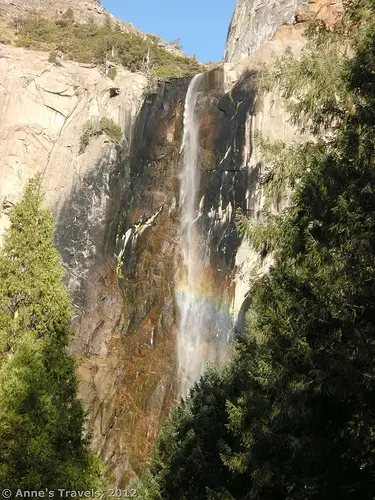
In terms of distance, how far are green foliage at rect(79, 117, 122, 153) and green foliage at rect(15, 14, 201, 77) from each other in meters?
11.7

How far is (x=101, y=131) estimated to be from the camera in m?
26.8

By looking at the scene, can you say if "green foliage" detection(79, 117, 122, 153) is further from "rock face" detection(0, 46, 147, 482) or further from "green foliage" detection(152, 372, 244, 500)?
"green foliage" detection(152, 372, 244, 500)

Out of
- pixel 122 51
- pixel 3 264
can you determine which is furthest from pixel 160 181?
pixel 122 51

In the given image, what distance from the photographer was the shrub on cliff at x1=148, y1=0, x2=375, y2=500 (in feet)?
22.5

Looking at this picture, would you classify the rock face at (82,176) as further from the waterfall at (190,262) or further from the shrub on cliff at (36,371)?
the shrub on cliff at (36,371)

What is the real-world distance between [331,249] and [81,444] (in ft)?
16.4

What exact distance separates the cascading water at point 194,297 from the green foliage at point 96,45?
15321mm

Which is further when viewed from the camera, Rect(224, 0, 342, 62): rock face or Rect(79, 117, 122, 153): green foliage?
Rect(224, 0, 342, 62): rock face

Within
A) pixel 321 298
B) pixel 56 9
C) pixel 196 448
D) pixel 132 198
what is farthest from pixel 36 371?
pixel 56 9

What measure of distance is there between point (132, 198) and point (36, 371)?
1708 cm

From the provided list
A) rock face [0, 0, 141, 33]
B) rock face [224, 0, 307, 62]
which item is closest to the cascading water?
rock face [224, 0, 307, 62]

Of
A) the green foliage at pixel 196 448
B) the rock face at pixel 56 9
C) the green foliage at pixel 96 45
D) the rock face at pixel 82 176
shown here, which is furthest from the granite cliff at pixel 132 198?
the rock face at pixel 56 9

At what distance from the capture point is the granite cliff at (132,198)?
20922 mm

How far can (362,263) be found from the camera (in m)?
7.04
